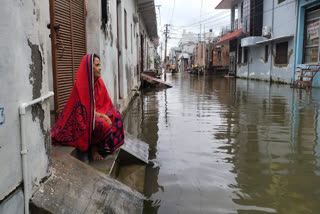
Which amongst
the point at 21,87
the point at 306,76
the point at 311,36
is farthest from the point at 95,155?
the point at 311,36

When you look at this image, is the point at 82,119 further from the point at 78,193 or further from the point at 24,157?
the point at 24,157

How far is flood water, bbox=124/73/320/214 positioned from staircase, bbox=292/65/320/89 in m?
6.85

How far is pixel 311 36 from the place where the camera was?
14828 mm

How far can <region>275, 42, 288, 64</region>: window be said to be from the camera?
17.8 m

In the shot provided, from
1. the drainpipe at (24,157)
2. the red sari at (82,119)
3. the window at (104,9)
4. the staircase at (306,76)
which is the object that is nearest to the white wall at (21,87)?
the drainpipe at (24,157)

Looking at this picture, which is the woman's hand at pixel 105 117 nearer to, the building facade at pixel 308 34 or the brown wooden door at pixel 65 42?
the brown wooden door at pixel 65 42

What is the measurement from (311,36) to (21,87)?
52.0ft

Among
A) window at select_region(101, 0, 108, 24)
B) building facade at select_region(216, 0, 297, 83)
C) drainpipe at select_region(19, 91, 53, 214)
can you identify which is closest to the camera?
drainpipe at select_region(19, 91, 53, 214)

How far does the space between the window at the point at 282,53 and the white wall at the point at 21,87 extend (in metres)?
17.9

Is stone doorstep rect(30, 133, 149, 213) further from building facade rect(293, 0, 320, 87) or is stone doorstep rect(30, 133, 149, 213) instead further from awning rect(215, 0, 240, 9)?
awning rect(215, 0, 240, 9)

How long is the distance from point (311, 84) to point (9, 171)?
1501 cm

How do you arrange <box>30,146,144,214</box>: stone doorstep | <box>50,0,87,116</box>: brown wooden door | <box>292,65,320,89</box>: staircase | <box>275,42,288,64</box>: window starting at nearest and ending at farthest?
<box>30,146,144,214</box>: stone doorstep → <box>50,0,87,116</box>: brown wooden door → <box>292,65,320,89</box>: staircase → <box>275,42,288,64</box>: window

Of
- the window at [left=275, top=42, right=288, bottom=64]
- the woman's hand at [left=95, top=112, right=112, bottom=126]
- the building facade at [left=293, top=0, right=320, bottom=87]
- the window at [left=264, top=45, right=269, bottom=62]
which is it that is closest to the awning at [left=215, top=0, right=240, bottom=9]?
the window at [left=264, top=45, right=269, bottom=62]

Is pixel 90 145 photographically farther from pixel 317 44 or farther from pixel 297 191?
pixel 317 44
